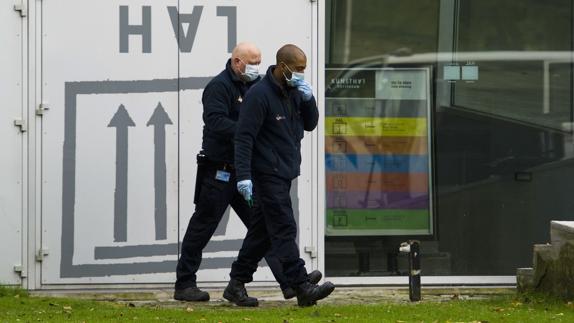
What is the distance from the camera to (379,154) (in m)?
11.4

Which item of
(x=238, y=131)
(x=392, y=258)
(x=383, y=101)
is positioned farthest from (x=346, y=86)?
(x=238, y=131)

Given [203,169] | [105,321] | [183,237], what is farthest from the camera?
[183,237]

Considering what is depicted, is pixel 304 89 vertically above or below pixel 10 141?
above

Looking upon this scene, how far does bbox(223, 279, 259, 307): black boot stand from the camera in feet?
32.3

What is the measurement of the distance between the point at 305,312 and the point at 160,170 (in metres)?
2.30

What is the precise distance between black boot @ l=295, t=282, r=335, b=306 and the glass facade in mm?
1871

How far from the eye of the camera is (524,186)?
11.5 meters

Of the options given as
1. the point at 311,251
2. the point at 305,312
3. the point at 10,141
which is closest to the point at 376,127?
the point at 311,251

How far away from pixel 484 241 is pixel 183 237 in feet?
8.34

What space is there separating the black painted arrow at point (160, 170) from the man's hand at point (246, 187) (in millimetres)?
1877

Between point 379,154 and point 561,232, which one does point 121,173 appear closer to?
point 379,154

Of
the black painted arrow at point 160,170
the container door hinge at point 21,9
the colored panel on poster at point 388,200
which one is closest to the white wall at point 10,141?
the container door hinge at point 21,9

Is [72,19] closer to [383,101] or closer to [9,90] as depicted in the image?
[9,90]

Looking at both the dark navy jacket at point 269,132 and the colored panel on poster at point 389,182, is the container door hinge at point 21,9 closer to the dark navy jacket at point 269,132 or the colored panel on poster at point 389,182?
the dark navy jacket at point 269,132
